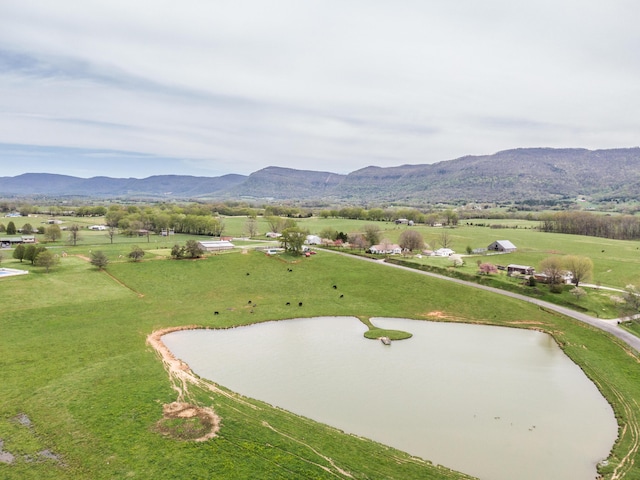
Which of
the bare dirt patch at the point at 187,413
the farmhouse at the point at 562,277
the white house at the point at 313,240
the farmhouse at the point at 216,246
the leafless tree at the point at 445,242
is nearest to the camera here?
the bare dirt patch at the point at 187,413

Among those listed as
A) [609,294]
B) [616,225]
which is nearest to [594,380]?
[609,294]

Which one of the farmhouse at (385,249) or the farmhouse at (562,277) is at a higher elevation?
the farmhouse at (385,249)

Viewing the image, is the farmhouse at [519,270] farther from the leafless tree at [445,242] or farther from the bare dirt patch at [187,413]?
the bare dirt patch at [187,413]

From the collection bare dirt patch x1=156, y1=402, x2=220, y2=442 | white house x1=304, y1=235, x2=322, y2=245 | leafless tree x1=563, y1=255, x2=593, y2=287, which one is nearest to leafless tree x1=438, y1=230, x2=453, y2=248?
white house x1=304, y1=235, x2=322, y2=245

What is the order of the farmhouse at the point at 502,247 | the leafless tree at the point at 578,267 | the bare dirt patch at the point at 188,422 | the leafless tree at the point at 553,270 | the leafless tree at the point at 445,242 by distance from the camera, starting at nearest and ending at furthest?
the bare dirt patch at the point at 188,422 < the leafless tree at the point at 553,270 < the leafless tree at the point at 578,267 < the farmhouse at the point at 502,247 < the leafless tree at the point at 445,242

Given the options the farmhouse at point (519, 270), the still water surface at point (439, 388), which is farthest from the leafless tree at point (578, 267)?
the still water surface at point (439, 388)

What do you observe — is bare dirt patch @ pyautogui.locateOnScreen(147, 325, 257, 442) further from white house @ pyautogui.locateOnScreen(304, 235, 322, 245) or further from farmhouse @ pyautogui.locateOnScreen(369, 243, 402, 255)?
white house @ pyautogui.locateOnScreen(304, 235, 322, 245)

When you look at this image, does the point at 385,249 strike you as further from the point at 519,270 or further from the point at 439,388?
the point at 439,388

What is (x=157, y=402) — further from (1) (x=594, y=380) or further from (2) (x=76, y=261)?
(2) (x=76, y=261)
